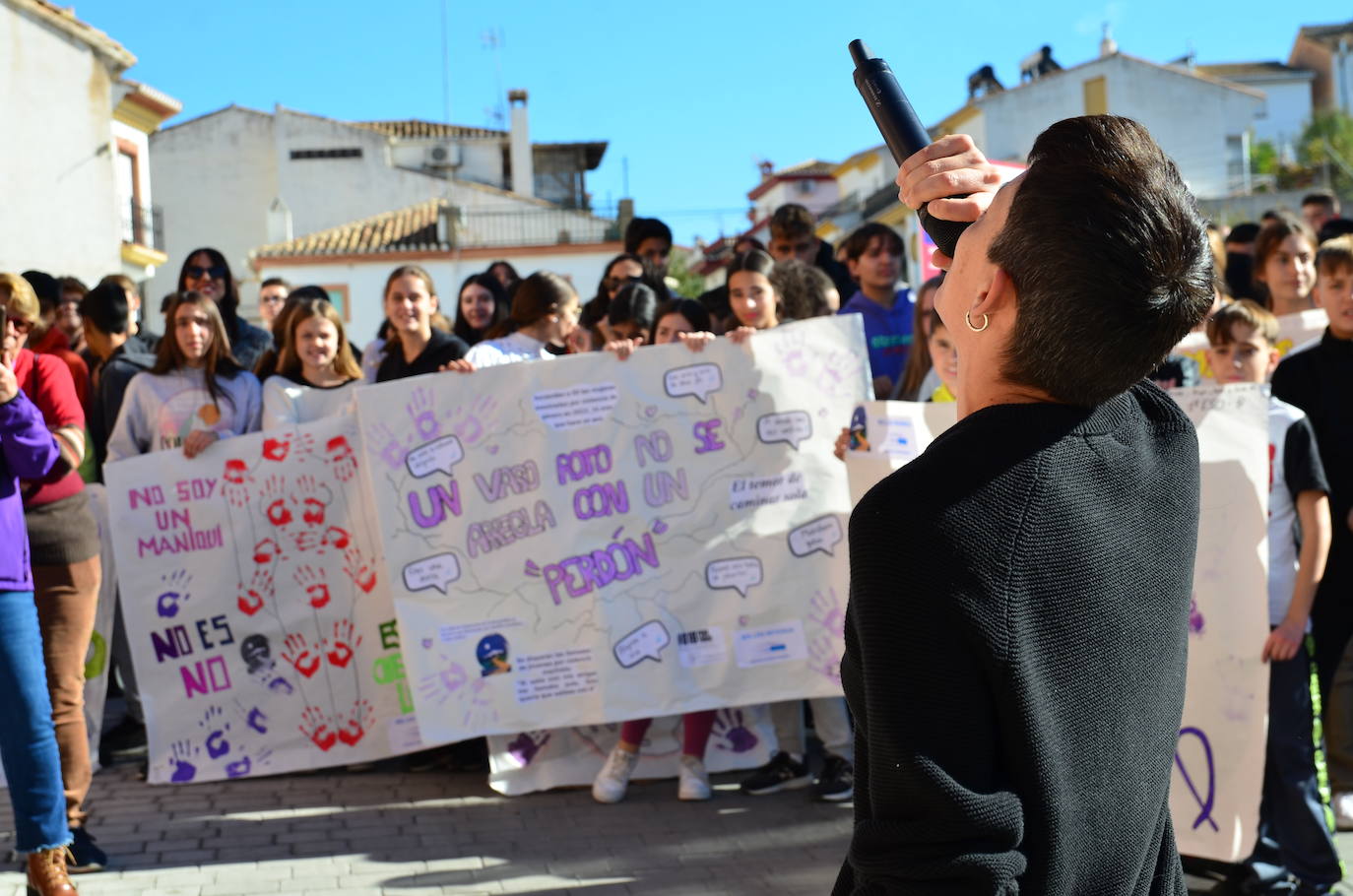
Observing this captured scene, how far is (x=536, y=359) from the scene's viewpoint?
20.2ft

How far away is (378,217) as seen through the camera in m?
44.7

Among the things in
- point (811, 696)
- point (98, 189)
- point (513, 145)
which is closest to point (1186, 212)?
point (811, 696)

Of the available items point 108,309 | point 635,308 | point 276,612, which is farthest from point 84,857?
point 108,309

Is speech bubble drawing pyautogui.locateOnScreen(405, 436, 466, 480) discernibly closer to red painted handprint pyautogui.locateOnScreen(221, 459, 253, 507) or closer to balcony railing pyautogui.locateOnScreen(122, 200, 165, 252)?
red painted handprint pyautogui.locateOnScreen(221, 459, 253, 507)

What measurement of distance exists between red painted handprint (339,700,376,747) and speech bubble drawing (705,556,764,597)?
172 cm

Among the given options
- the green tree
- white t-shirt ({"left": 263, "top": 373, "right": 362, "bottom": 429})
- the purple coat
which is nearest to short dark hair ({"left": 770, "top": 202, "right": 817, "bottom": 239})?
white t-shirt ({"left": 263, "top": 373, "right": 362, "bottom": 429})

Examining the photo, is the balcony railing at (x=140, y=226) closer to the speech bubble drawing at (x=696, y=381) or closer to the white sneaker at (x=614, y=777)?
the speech bubble drawing at (x=696, y=381)

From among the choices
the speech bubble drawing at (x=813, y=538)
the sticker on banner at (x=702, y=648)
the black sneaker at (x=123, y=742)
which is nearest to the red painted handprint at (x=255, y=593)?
the black sneaker at (x=123, y=742)

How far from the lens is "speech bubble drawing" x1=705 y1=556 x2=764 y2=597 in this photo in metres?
6.05

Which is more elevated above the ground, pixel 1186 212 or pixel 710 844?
pixel 1186 212

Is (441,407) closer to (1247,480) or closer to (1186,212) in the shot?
(1247,480)

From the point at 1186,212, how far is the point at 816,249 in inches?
280

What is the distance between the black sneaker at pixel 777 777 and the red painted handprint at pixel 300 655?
6.62 ft

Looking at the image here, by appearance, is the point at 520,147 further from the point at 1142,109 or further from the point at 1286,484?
the point at 1286,484
